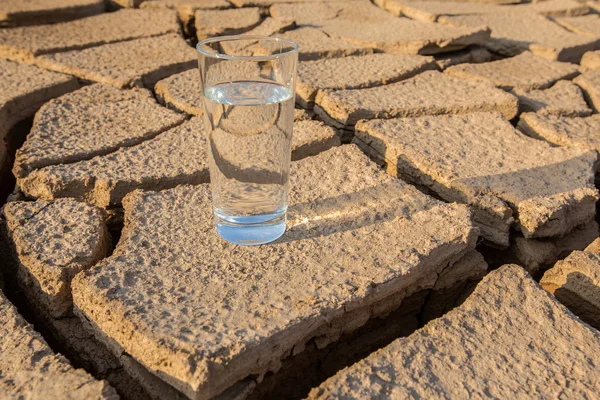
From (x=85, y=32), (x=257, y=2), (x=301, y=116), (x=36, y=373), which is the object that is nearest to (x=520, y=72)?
(x=301, y=116)

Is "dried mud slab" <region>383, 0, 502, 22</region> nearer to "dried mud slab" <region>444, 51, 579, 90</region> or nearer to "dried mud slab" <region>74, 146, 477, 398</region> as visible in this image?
"dried mud slab" <region>444, 51, 579, 90</region>

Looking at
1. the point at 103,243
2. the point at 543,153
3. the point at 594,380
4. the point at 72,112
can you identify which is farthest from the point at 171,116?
the point at 594,380

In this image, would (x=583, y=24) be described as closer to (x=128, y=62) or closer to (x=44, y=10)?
(x=128, y=62)

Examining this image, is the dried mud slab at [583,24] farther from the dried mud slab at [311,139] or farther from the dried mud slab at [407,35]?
the dried mud slab at [311,139]

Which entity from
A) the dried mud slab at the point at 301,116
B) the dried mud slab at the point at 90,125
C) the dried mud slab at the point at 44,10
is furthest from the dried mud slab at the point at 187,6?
the dried mud slab at the point at 301,116

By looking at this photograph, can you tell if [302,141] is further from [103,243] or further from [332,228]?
[103,243]
